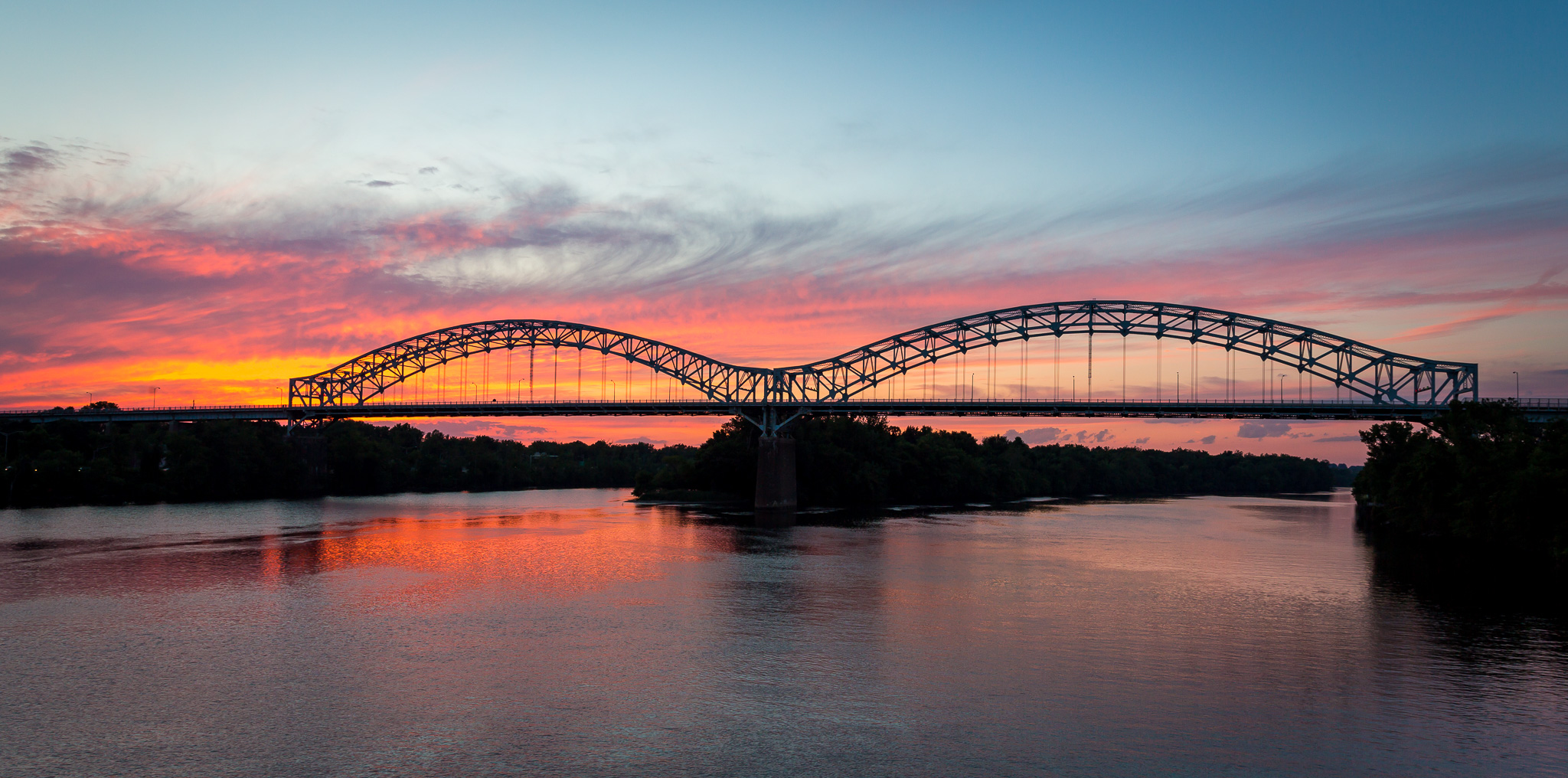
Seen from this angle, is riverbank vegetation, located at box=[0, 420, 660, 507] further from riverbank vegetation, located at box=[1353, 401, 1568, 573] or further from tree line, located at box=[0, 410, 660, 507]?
riverbank vegetation, located at box=[1353, 401, 1568, 573]

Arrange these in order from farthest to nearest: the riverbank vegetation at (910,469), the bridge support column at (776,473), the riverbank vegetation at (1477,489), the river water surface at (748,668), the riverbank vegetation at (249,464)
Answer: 1. the riverbank vegetation at (910,469)
2. the bridge support column at (776,473)
3. the riverbank vegetation at (249,464)
4. the riverbank vegetation at (1477,489)
5. the river water surface at (748,668)

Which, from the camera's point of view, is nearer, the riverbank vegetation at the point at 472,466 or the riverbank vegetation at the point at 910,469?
the riverbank vegetation at the point at 472,466

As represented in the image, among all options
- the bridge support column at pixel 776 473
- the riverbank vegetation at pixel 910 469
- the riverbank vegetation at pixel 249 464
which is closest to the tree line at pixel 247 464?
the riverbank vegetation at pixel 249 464

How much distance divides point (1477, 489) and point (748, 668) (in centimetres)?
4421

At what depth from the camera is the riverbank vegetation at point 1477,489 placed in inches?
1548

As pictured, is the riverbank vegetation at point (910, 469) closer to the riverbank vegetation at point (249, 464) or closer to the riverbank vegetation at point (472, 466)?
the riverbank vegetation at point (472, 466)

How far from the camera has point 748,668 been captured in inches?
738

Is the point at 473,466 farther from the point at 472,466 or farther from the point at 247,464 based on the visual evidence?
the point at 247,464

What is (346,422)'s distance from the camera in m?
117

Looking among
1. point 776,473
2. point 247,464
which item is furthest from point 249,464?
point 776,473

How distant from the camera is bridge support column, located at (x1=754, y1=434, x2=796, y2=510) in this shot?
75.9 meters

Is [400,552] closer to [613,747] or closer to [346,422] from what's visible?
[613,747]

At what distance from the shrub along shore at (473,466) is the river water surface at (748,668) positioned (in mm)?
45035

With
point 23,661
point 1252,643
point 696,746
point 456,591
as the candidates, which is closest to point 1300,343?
point 1252,643
